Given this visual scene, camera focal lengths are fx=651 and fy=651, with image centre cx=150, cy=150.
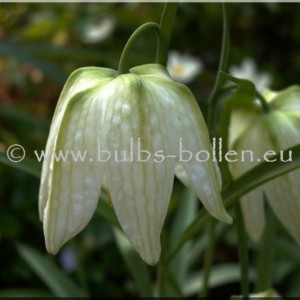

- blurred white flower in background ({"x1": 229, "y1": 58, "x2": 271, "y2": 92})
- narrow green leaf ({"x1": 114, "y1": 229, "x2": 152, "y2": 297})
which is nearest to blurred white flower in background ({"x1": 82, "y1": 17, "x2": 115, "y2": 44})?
blurred white flower in background ({"x1": 229, "y1": 58, "x2": 271, "y2": 92})

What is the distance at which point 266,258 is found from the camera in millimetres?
1132

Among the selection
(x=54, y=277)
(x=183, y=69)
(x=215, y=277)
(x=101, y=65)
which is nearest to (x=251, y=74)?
(x=183, y=69)

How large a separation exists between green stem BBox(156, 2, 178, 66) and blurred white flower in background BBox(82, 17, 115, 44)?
166 centimetres

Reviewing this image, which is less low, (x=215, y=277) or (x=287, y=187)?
(x=287, y=187)

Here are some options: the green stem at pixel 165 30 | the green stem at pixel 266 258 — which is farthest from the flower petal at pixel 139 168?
the green stem at pixel 266 258

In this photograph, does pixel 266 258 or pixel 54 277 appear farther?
pixel 54 277

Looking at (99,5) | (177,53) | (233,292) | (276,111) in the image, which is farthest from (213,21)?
(276,111)

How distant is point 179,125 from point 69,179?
0.12 m

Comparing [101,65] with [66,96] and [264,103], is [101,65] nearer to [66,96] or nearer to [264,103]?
[264,103]

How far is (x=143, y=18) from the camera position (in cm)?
233

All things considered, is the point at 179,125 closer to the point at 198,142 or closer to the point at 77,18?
the point at 198,142

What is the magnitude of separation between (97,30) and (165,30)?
168 centimetres

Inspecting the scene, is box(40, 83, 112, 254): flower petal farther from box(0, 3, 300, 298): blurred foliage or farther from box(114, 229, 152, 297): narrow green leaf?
box(114, 229, 152, 297): narrow green leaf

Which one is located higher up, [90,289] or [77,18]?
[77,18]
